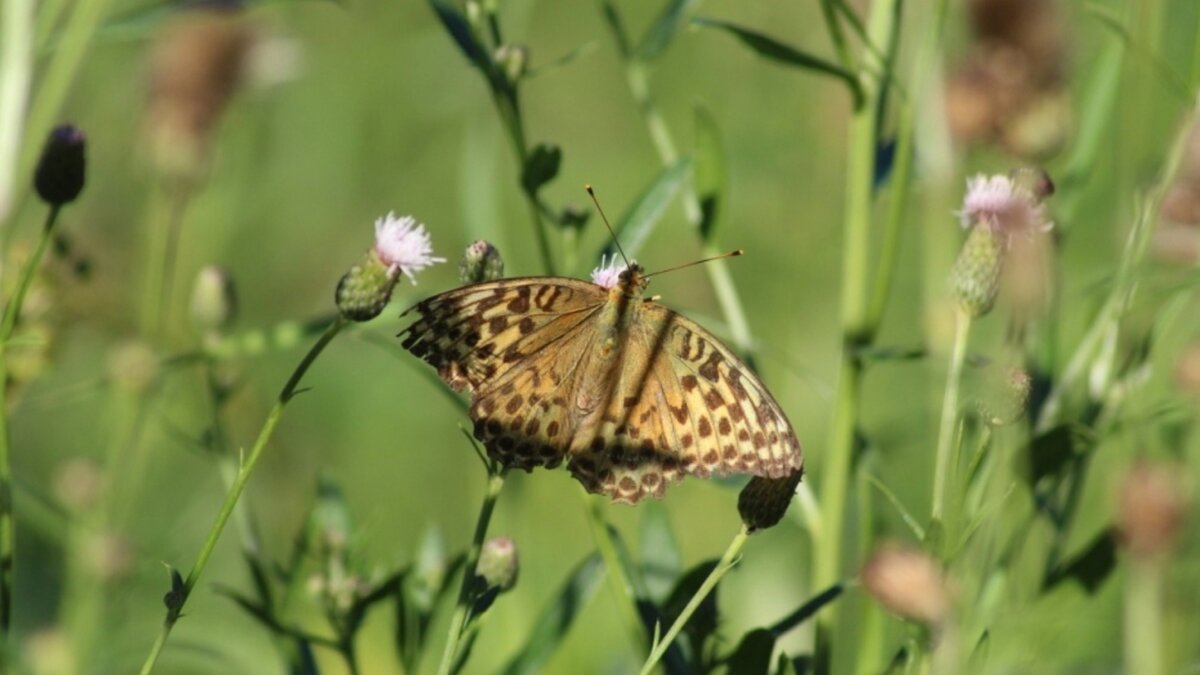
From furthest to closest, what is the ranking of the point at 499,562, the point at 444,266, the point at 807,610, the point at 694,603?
the point at 444,266
the point at 499,562
the point at 807,610
the point at 694,603

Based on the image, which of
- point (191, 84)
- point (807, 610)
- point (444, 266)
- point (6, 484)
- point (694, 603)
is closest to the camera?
point (694, 603)

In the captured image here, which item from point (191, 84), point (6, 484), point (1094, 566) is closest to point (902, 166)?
point (1094, 566)

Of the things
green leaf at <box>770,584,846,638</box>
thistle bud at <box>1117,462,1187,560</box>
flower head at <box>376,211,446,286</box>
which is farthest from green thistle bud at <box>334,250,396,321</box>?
thistle bud at <box>1117,462,1187,560</box>

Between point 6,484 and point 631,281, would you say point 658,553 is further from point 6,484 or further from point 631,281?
point 6,484

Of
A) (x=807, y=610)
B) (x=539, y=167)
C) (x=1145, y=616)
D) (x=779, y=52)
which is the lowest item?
(x=1145, y=616)

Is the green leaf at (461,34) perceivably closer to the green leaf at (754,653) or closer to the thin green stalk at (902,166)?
the thin green stalk at (902,166)
